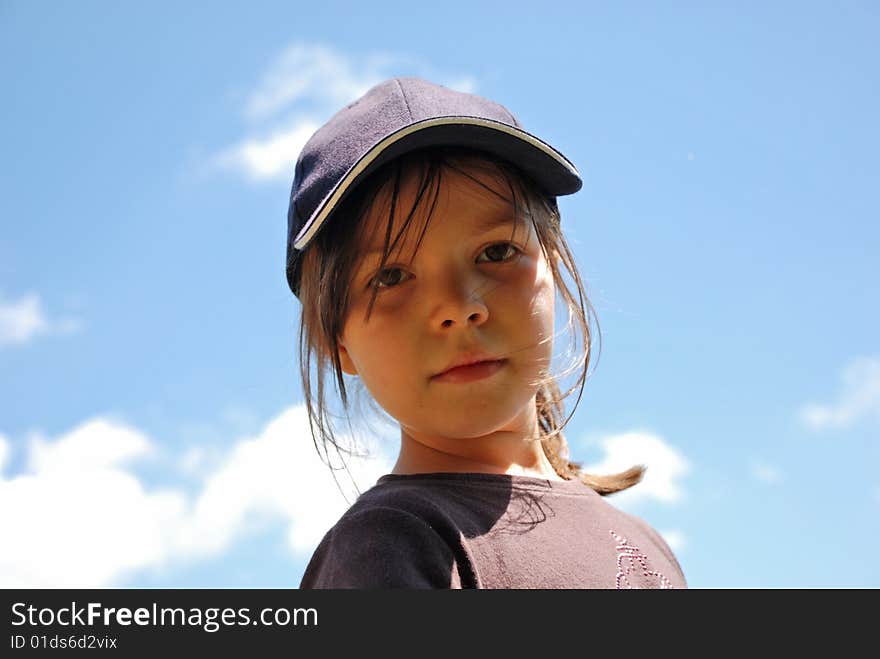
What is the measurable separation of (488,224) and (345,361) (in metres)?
0.56

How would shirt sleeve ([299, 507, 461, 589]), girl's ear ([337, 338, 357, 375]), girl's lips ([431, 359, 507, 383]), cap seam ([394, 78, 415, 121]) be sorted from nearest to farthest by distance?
shirt sleeve ([299, 507, 461, 589]), girl's lips ([431, 359, 507, 383]), cap seam ([394, 78, 415, 121]), girl's ear ([337, 338, 357, 375])

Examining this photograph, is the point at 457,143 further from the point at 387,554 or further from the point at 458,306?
the point at 387,554

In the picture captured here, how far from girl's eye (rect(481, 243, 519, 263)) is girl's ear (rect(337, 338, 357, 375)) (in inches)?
18.3

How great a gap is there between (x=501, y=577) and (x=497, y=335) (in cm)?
→ 52

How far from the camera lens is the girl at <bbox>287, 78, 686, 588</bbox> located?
1.97 m

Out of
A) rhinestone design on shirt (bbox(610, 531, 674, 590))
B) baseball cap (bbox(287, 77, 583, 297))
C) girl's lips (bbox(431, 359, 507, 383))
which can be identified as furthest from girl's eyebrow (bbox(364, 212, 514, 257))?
rhinestone design on shirt (bbox(610, 531, 674, 590))

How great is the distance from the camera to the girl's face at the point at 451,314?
6.69 feet

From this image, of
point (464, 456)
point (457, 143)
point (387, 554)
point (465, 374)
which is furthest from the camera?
point (464, 456)

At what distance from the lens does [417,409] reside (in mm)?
2117

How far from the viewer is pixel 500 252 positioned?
2154 mm

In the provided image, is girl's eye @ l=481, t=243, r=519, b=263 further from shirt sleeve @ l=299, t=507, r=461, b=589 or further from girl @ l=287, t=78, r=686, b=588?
shirt sleeve @ l=299, t=507, r=461, b=589

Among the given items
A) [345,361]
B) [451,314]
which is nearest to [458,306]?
[451,314]
